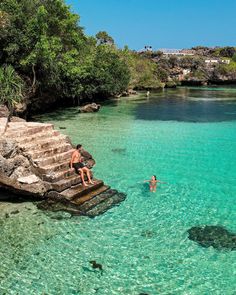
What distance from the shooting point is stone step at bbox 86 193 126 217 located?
14594 mm

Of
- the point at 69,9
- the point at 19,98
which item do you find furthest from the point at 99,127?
the point at 69,9

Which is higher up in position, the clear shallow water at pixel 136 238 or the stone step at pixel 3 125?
the stone step at pixel 3 125

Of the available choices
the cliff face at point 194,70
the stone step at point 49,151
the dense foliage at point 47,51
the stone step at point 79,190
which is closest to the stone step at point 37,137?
the stone step at point 49,151

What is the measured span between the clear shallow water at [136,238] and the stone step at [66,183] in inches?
54.0

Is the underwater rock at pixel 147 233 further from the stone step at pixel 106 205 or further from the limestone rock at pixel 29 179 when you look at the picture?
the limestone rock at pixel 29 179

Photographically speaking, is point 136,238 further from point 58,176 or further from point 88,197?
point 58,176

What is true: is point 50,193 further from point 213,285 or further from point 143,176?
point 213,285

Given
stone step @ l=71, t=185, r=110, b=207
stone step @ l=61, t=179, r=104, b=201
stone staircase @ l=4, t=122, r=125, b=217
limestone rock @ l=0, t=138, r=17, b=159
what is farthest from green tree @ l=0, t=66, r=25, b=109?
stone step @ l=71, t=185, r=110, b=207

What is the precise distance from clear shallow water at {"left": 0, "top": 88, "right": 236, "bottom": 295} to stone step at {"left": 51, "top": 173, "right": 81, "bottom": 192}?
4.50 feet

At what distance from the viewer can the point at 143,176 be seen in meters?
19.4

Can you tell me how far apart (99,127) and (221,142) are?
10.9m

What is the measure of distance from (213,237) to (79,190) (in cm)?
617

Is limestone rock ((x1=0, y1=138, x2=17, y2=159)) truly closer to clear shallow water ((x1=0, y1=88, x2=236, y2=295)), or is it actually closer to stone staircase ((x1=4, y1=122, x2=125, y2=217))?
stone staircase ((x1=4, y1=122, x2=125, y2=217))

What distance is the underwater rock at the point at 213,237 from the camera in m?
12.2
